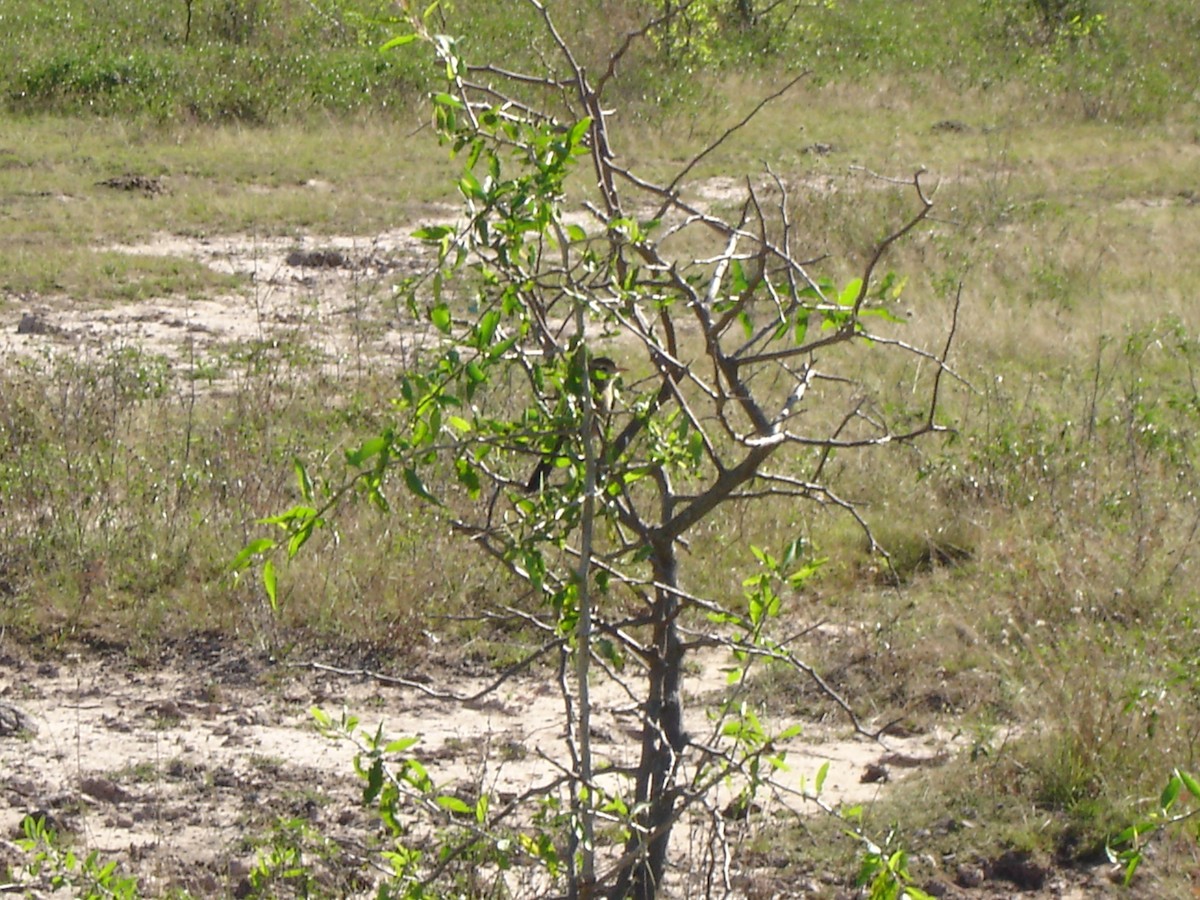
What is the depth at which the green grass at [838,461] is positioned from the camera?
4.16 meters

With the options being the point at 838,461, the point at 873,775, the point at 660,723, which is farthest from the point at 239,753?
the point at 838,461

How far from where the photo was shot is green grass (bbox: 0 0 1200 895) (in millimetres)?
4156

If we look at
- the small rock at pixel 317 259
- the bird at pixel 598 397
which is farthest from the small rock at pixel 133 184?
the bird at pixel 598 397

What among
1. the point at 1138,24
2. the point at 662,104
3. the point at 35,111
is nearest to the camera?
the point at 35,111

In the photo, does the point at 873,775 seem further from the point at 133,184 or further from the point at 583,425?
the point at 133,184

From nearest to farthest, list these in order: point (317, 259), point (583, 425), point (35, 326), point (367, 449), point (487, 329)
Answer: point (367, 449) → point (487, 329) → point (583, 425) → point (35, 326) → point (317, 259)

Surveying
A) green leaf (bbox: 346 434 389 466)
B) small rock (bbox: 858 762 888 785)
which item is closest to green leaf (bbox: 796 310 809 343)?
green leaf (bbox: 346 434 389 466)

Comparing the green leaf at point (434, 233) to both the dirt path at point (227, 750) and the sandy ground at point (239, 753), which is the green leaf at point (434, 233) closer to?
the sandy ground at point (239, 753)

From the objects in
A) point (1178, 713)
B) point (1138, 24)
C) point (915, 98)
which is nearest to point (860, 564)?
point (1178, 713)

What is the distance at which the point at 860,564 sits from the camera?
537 cm

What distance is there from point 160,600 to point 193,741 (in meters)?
0.87

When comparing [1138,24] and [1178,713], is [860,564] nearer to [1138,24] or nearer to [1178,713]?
[1178,713]

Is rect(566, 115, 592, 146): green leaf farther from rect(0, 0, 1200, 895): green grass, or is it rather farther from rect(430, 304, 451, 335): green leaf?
rect(0, 0, 1200, 895): green grass

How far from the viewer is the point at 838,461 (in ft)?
20.5
